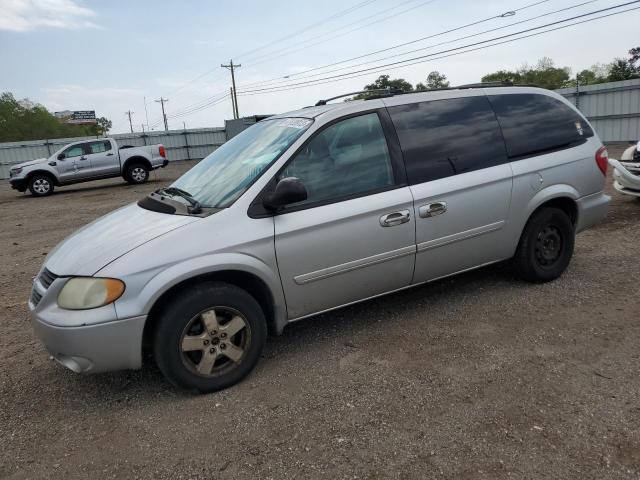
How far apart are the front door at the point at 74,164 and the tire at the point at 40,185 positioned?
409 mm

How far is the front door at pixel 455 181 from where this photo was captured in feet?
12.3

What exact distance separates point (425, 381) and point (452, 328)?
0.83m

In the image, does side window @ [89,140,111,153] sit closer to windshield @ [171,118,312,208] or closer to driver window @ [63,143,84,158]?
driver window @ [63,143,84,158]

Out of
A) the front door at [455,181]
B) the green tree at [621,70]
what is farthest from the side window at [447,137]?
the green tree at [621,70]

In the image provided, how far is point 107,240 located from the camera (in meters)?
3.16

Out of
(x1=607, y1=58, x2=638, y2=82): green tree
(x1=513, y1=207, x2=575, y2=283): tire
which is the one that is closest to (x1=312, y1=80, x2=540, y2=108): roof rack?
(x1=513, y1=207, x2=575, y2=283): tire

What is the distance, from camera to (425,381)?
3.11 metres

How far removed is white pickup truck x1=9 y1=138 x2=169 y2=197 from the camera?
53.9 ft

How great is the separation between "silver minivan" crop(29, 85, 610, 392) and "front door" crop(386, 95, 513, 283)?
11 mm

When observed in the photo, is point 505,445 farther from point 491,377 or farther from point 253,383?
point 253,383

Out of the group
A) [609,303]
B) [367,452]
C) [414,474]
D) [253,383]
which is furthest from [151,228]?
[609,303]

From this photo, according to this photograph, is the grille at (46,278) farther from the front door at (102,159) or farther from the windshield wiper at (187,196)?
the front door at (102,159)

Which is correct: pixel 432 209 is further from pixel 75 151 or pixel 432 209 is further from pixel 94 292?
pixel 75 151

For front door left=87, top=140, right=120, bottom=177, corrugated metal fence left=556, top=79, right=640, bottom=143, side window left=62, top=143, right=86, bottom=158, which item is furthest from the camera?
corrugated metal fence left=556, top=79, right=640, bottom=143
